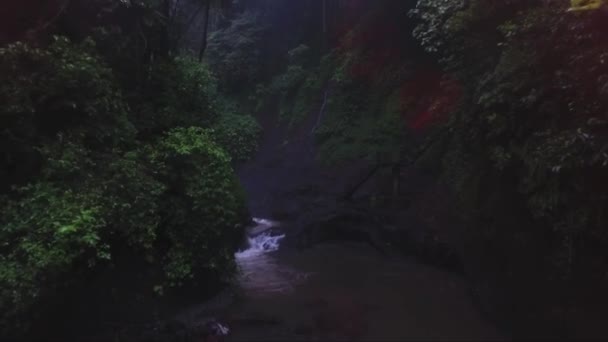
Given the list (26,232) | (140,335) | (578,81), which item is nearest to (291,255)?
(140,335)

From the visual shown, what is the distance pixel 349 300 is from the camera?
9.82 m

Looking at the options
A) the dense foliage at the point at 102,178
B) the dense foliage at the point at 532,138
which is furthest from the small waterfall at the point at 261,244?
the dense foliage at the point at 532,138

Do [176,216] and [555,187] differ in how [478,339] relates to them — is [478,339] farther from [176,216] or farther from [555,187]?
[176,216]

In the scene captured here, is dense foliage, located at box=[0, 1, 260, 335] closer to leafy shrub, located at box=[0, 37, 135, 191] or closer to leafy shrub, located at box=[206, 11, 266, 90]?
leafy shrub, located at box=[0, 37, 135, 191]

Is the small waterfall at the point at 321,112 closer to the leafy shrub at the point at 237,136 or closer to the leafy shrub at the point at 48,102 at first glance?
the leafy shrub at the point at 237,136

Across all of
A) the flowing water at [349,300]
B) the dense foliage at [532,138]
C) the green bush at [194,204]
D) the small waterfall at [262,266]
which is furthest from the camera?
the small waterfall at [262,266]

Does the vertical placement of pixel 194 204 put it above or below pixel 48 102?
below

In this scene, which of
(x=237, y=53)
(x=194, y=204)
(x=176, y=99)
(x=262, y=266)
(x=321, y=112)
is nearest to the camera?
(x=194, y=204)

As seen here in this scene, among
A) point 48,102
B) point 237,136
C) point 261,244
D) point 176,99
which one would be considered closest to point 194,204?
point 48,102

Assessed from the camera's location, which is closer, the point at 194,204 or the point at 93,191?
the point at 93,191

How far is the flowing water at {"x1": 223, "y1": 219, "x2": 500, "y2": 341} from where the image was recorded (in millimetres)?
8352

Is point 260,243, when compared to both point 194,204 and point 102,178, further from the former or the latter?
point 102,178

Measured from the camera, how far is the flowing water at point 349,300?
8352 millimetres

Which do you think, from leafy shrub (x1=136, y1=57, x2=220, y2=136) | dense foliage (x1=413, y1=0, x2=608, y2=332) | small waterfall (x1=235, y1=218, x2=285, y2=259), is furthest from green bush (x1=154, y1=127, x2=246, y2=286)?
small waterfall (x1=235, y1=218, x2=285, y2=259)
